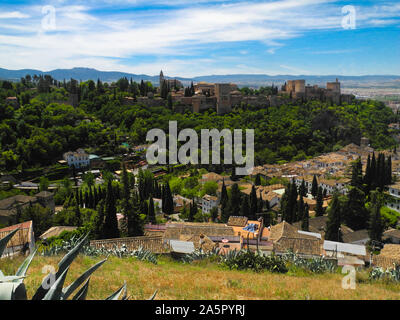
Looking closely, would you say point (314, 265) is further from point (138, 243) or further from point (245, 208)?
point (245, 208)

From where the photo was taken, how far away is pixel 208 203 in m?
20.8

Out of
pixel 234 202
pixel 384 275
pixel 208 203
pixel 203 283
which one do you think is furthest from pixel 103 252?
pixel 208 203

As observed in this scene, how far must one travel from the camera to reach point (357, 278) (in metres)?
5.79

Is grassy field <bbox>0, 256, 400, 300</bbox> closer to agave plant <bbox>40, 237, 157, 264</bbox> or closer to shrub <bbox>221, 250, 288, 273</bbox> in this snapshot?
shrub <bbox>221, 250, 288, 273</bbox>

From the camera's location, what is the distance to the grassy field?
4172mm

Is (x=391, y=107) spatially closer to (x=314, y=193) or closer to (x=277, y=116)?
(x=277, y=116)

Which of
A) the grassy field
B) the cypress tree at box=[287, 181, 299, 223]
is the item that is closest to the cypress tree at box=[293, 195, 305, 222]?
the cypress tree at box=[287, 181, 299, 223]

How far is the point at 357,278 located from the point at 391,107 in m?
61.3

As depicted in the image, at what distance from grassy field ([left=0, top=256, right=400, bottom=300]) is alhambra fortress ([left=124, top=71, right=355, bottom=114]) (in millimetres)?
39351

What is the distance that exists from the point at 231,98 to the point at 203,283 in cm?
4342

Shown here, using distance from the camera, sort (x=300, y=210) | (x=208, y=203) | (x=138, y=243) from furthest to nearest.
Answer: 1. (x=208, y=203)
2. (x=300, y=210)
3. (x=138, y=243)

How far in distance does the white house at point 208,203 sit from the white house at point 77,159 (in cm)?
1432

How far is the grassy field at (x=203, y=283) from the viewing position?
4.17 metres

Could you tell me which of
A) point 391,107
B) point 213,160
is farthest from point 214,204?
point 391,107
